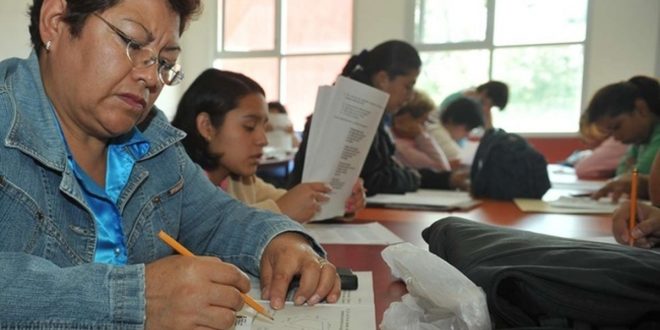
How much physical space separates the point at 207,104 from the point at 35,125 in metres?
0.79

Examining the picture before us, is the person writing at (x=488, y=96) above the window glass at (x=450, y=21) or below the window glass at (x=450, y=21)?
below

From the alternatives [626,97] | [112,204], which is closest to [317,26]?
[626,97]

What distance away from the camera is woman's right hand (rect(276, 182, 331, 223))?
138 centimetres

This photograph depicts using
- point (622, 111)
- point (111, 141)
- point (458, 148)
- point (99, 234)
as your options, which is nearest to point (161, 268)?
point (99, 234)

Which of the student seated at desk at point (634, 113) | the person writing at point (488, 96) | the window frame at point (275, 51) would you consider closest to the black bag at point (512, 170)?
the student seated at desk at point (634, 113)

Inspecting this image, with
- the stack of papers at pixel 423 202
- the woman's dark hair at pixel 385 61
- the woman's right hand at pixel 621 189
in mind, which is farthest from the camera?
the woman's dark hair at pixel 385 61

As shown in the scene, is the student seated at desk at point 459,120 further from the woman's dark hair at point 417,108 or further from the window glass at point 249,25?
the window glass at point 249,25

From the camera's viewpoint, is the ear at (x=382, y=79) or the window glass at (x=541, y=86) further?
the window glass at (x=541, y=86)

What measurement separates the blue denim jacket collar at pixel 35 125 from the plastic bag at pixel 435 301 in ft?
1.63

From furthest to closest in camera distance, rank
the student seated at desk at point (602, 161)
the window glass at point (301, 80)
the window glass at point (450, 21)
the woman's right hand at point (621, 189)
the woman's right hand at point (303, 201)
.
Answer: the window glass at point (301, 80) → the window glass at point (450, 21) → the student seated at desk at point (602, 161) → the woman's right hand at point (621, 189) → the woman's right hand at point (303, 201)

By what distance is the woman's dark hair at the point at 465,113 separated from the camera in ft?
12.8

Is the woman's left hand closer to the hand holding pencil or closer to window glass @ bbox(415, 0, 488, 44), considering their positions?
the hand holding pencil

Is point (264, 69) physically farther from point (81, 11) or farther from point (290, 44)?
point (81, 11)

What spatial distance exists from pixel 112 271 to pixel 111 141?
0.42 m
